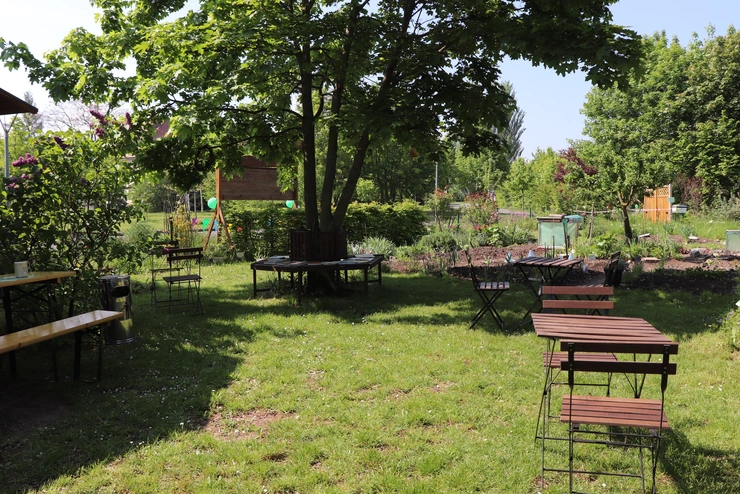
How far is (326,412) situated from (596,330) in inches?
85.0

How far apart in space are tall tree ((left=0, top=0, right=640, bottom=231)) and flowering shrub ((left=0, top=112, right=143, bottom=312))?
110 cm

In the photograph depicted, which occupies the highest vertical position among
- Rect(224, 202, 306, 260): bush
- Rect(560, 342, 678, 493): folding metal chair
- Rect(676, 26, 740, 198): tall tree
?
Rect(676, 26, 740, 198): tall tree

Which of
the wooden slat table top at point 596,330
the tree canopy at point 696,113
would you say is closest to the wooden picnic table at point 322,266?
the wooden slat table top at point 596,330

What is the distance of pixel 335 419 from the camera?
429cm

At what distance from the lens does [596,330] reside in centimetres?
377

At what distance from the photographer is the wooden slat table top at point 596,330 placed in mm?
3439

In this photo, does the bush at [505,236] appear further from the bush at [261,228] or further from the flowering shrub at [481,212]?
the bush at [261,228]

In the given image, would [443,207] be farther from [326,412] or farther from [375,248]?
[326,412]

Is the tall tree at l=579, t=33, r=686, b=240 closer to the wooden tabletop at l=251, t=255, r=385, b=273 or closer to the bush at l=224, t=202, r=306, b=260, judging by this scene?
the wooden tabletop at l=251, t=255, r=385, b=273

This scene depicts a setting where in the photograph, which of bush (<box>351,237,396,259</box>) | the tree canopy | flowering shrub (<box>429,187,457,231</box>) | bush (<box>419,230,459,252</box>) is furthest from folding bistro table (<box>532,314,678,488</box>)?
flowering shrub (<box>429,187,457,231</box>)

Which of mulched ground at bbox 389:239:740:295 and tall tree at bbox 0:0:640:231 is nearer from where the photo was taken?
tall tree at bbox 0:0:640:231

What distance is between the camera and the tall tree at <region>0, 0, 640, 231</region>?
7.35 m

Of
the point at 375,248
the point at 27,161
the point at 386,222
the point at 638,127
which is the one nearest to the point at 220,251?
the point at 375,248

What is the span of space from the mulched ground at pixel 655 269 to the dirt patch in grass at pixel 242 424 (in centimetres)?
597
